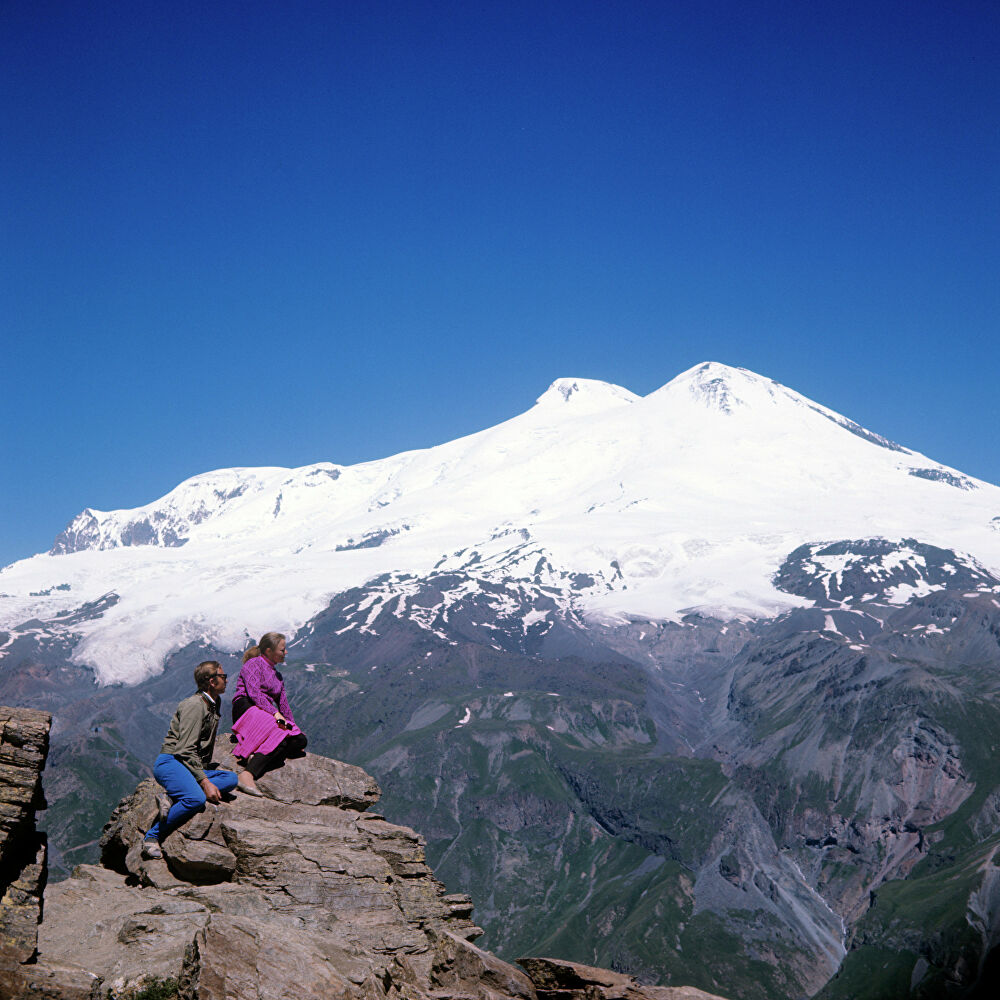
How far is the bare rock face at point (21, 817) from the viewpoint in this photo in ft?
64.4

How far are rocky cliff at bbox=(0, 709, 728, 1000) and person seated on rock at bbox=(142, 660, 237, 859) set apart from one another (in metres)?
0.48

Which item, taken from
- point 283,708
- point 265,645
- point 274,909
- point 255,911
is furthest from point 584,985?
point 265,645

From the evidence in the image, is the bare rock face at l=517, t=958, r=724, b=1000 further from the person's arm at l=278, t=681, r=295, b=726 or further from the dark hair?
the dark hair

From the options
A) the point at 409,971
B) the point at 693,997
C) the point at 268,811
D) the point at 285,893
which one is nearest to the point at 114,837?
the point at 268,811

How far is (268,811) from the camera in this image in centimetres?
2602

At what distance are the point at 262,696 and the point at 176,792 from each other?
11.6 ft

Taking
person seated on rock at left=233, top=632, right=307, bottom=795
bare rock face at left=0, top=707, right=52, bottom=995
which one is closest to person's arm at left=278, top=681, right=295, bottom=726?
person seated on rock at left=233, top=632, right=307, bottom=795

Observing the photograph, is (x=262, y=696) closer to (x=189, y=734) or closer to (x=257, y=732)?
(x=257, y=732)

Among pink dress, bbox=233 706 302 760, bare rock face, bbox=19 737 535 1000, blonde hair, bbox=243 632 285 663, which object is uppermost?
blonde hair, bbox=243 632 285 663

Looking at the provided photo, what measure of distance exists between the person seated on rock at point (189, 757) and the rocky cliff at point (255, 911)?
48 cm

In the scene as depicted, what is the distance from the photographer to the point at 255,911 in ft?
75.5

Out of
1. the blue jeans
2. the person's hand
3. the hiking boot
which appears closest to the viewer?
the blue jeans

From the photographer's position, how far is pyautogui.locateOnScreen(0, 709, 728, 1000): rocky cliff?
1825cm

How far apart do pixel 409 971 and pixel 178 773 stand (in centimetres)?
663
